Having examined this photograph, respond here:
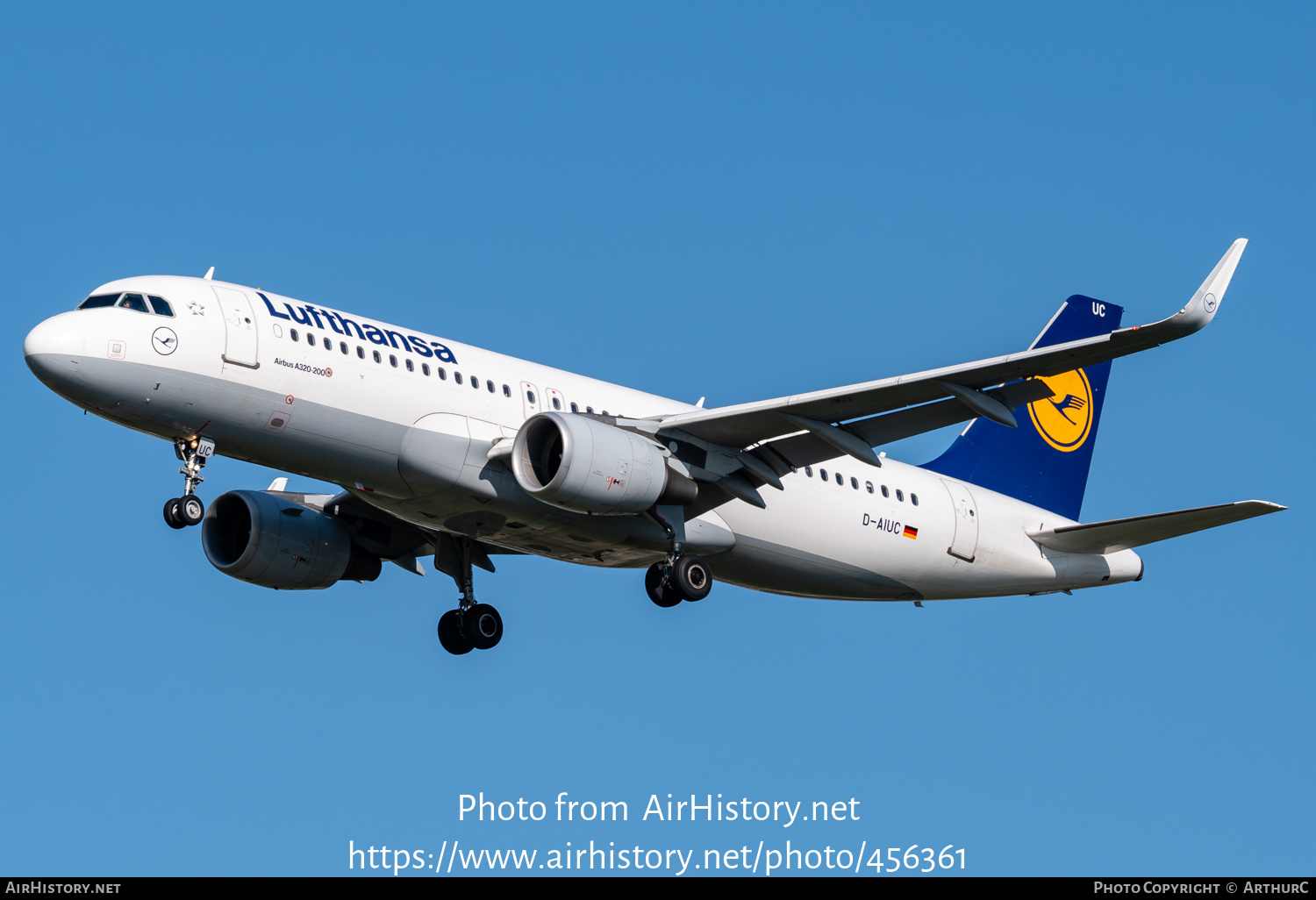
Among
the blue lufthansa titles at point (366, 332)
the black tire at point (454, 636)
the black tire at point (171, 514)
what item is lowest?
the black tire at point (171, 514)

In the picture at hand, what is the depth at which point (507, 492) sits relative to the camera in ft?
96.3

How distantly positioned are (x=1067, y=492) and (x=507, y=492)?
15484mm

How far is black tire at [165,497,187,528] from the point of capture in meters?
26.8

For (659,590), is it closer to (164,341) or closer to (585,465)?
(585,465)

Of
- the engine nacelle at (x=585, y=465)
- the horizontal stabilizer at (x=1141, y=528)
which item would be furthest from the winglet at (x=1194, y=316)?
the engine nacelle at (x=585, y=465)

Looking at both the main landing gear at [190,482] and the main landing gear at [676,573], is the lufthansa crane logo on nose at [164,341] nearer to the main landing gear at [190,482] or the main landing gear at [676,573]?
the main landing gear at [190,482]

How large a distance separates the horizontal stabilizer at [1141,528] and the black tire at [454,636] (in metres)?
12.6

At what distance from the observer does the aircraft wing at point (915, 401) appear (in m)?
26.2

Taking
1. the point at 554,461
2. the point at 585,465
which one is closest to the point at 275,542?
the point at 554,461

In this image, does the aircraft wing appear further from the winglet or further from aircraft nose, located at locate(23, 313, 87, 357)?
aircraft nose, located at locate(23, 313, 87, 357)

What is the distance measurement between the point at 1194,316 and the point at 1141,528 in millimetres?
8720

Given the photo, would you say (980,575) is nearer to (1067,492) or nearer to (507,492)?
(1067,492)

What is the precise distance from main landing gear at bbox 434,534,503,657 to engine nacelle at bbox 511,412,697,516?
595cm

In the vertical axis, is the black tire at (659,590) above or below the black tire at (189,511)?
above
